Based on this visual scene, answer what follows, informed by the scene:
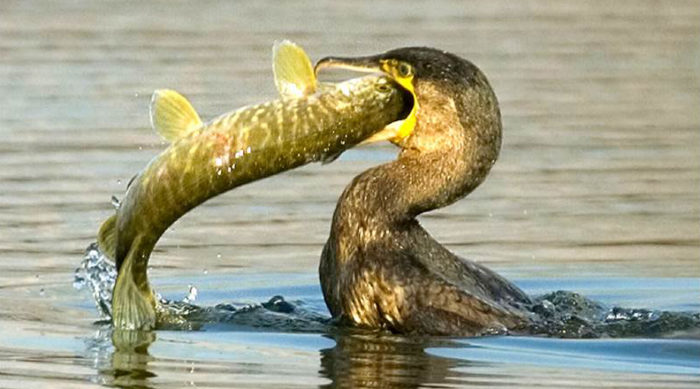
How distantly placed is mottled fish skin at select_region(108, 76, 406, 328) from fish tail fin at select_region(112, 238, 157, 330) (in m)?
0.08

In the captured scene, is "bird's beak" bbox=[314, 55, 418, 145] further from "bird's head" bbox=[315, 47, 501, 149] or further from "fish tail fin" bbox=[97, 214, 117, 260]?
"fish tail fin" bbox=[97, 214, 117, 260]

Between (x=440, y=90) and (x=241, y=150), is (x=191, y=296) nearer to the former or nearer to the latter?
(x=241, y=150)

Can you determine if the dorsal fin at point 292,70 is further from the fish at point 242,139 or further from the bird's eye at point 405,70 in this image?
the bird's eye at point 405,70

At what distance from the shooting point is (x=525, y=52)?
19078 millimetres

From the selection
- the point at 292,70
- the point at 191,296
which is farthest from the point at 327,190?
the point at 292,70

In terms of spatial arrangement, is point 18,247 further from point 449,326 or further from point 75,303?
point 449,326

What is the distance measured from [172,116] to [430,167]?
1.20 m

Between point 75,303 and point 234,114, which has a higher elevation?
point 234,114

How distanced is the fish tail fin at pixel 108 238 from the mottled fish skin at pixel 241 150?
0.15m

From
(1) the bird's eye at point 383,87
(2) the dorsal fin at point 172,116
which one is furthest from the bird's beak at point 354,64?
(2) the dorsal fin at point 172,116

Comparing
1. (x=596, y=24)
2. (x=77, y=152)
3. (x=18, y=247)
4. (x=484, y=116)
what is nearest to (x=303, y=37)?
(x=596, y=24)

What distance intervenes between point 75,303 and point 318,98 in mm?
1936

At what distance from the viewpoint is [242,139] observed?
29.1 ft

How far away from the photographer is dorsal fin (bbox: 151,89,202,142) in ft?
28.9
